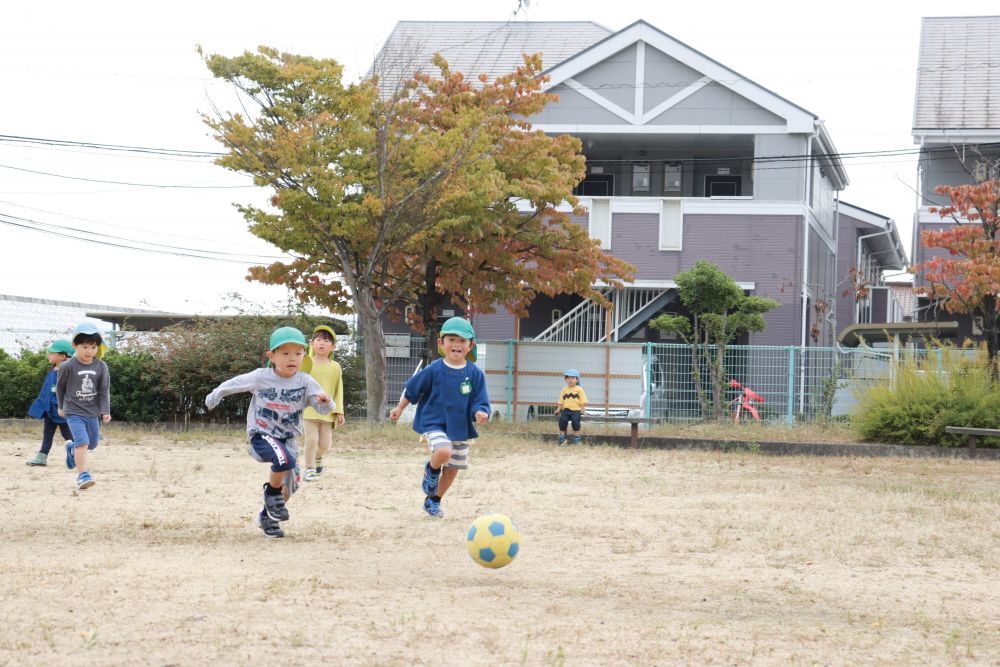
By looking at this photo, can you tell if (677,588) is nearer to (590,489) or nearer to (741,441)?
(590,489)

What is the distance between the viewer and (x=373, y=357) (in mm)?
21203

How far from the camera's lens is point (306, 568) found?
696cm

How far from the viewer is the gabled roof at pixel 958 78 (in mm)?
28109

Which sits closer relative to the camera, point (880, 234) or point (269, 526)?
point (269, 526)

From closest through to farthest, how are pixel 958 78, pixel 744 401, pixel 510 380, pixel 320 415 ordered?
pixel 320 415 < pixel 744 401 < pixel 510 380 < pixel 958 78

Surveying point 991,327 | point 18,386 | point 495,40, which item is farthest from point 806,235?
point 18,386

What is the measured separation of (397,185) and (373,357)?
3054 mm

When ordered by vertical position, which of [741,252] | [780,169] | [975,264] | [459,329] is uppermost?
[780,169]

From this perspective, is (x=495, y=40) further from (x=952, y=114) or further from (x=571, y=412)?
(x=571, y=412)

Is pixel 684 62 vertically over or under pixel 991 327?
over

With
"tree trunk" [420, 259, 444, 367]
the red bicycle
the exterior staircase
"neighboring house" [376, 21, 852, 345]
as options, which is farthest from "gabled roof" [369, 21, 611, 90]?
the red bicycle

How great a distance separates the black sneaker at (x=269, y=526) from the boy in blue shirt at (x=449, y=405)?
1478 mm

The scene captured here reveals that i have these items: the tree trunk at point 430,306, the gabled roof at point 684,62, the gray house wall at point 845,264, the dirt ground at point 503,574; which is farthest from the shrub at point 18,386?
the gray house wall at point 845,264

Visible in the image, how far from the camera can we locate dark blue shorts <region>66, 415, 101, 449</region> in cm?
1135
